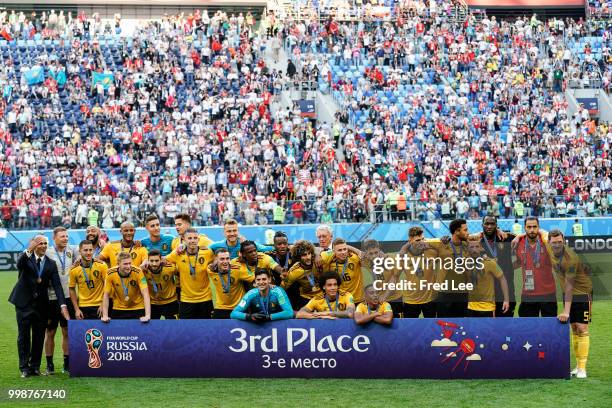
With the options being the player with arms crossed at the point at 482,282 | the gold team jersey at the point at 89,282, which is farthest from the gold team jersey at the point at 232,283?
the player with arms crossed at the point at 482,282

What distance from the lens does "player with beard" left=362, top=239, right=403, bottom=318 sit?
13102 millimetres

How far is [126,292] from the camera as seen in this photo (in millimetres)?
13594

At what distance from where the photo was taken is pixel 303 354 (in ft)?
42.4

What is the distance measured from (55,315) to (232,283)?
241cm

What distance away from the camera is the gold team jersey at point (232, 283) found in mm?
13383

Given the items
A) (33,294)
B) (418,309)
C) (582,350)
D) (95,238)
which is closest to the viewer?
(582,350)

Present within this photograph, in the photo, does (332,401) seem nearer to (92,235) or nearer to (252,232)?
(92,235)

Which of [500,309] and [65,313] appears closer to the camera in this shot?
[500,309]

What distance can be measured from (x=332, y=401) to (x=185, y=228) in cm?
355

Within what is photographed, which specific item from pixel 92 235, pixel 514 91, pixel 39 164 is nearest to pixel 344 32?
pixel 514 91

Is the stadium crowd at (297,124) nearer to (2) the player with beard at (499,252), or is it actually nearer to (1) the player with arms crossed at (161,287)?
(1) the player with arms crossed at (161,287)

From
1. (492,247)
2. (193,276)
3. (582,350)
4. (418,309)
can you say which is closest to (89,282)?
(193,276)

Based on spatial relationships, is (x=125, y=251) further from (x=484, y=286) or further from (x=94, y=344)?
(x=484, y=286)

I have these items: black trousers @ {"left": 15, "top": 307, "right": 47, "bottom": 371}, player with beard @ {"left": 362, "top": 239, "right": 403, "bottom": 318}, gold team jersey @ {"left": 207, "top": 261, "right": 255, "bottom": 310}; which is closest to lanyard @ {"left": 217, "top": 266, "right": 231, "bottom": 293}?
gold team jersey @ {"left": 207, "top": 261, "right": 255, "bottom": 310}
